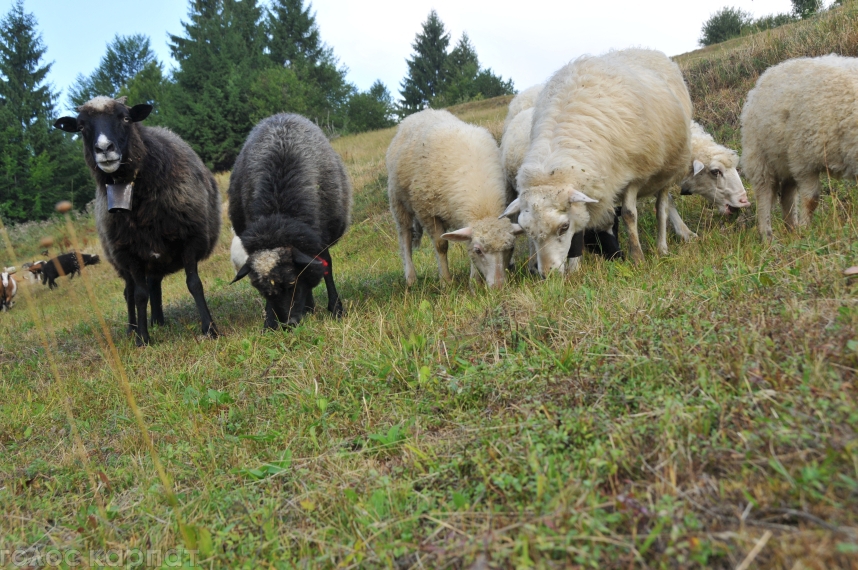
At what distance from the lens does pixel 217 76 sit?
144ft

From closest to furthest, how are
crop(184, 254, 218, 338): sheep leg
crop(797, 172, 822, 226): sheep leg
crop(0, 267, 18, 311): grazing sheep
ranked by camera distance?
1. crop(797, 172, 822, 226): sheep leg
2. crop(184, 254, 218, 338): sheep leg
3. crop(0, 267, 18, 311): grazing sheep

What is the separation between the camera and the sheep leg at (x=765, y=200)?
5434 millimetres

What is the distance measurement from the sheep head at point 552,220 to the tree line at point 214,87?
28.9 meters

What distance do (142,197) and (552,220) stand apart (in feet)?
13.8

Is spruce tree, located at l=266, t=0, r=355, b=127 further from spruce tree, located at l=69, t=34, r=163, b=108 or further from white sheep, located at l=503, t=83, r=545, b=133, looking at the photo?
white sheep, located at l=503, t=83, r=545, b=133

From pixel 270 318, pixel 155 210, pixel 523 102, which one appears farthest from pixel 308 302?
pixel 523 102

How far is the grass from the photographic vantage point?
1714 millimetres

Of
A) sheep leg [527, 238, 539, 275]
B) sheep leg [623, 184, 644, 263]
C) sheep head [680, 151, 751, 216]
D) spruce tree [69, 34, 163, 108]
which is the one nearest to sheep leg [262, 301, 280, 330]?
Result: sheep leg [527, 238, 539, 275]

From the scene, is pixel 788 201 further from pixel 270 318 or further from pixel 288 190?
pixel 270 318

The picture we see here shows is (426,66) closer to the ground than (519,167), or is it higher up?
higher up

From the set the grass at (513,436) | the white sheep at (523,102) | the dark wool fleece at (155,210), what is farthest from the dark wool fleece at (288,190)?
the white sheep at (523,102)

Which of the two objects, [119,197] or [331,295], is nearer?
[119,197]

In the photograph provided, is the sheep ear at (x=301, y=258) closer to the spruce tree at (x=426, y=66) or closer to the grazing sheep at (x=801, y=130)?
the grazing sheep at (x=801, y=130)

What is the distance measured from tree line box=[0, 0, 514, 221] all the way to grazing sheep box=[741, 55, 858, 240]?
29858 millimetres
